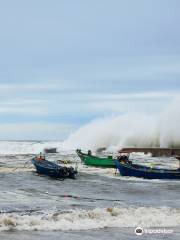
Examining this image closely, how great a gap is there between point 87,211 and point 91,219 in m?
1.34

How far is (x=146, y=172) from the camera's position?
39.3m

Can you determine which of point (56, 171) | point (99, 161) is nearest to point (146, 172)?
point (56, 171)

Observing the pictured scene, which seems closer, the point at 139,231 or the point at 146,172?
the point at 139,231

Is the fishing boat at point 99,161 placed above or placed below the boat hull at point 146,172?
above

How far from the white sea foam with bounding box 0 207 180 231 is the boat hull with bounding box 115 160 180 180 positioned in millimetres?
18418

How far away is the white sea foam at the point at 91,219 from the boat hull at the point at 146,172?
18418 millimetres

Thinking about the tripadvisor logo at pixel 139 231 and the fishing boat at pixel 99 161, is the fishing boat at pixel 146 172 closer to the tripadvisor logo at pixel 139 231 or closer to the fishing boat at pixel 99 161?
the fishing boat at pixel 99 161

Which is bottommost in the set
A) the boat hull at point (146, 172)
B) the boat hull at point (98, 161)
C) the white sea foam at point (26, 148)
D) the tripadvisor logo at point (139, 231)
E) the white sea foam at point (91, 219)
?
the tripadvisor logo at point (139, 231)

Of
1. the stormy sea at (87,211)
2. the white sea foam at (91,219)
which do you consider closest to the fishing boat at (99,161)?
the stormy sea at (87,211)

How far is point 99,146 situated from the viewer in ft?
380

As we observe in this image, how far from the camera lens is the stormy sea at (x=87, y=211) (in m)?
16.2

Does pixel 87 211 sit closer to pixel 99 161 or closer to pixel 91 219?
pixel 91 219

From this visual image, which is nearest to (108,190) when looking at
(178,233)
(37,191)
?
(37,191)

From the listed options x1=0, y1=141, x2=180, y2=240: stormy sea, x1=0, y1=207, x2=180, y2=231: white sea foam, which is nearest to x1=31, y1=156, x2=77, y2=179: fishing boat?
x1=0, y1=141, x2=180, y2=240: stormy sea
